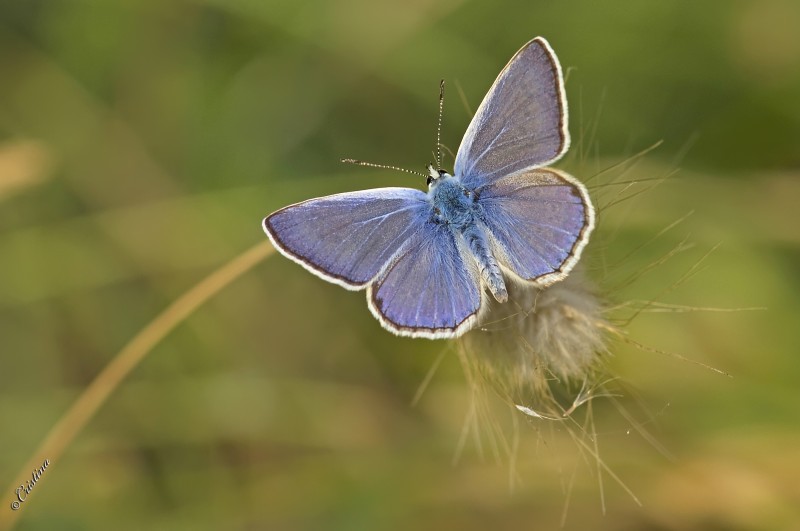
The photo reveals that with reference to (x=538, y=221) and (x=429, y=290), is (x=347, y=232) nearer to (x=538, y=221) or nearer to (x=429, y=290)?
(x=429, y=290)

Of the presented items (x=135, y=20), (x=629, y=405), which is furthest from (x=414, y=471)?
(x=135, y=20)

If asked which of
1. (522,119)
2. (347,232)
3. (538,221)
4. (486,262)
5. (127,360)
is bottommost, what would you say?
(127,360)

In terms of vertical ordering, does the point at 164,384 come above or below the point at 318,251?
below

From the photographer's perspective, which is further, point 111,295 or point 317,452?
point 111,295

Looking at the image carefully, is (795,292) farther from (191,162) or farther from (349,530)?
(191,162)

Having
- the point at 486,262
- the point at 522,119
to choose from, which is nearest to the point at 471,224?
the point at 486,262

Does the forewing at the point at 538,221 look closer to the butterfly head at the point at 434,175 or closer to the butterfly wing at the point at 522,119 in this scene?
the butterfly wing at the point at 522,119

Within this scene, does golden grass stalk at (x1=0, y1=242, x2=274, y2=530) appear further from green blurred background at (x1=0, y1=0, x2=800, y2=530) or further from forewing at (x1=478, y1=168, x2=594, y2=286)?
green blurred background at (x1=0, y1=0, x2=800, y2=530)
